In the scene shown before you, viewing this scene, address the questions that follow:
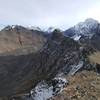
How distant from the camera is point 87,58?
297ft

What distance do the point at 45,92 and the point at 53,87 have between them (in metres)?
2.36

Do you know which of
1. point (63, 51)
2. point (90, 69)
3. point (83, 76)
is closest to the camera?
point (83, 76)

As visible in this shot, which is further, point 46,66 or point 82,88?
point 46,66

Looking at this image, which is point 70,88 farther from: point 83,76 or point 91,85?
point 83,76

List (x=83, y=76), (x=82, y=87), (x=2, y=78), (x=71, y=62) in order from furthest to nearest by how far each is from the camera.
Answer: (x=2, y=78)
(x=71, y=62)
(x=83, y=76)
(x=82, y=87)

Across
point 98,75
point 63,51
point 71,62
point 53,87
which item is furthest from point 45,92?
point 63,51

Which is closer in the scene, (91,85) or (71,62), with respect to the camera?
(91,85)

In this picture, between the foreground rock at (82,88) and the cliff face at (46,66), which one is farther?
the cliff face at (46,66)

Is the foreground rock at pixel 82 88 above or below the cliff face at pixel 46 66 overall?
above

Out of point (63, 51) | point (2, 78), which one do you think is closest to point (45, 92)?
point (63, 51)

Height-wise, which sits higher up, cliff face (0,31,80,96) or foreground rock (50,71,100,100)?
foreground rock (50,71,100,100)

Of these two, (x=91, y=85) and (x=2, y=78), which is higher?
(x=91, y=85)

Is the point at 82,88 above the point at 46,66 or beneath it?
above

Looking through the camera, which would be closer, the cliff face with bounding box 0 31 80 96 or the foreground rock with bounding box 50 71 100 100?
the foreground rock with bounding box 50 71 100 100
